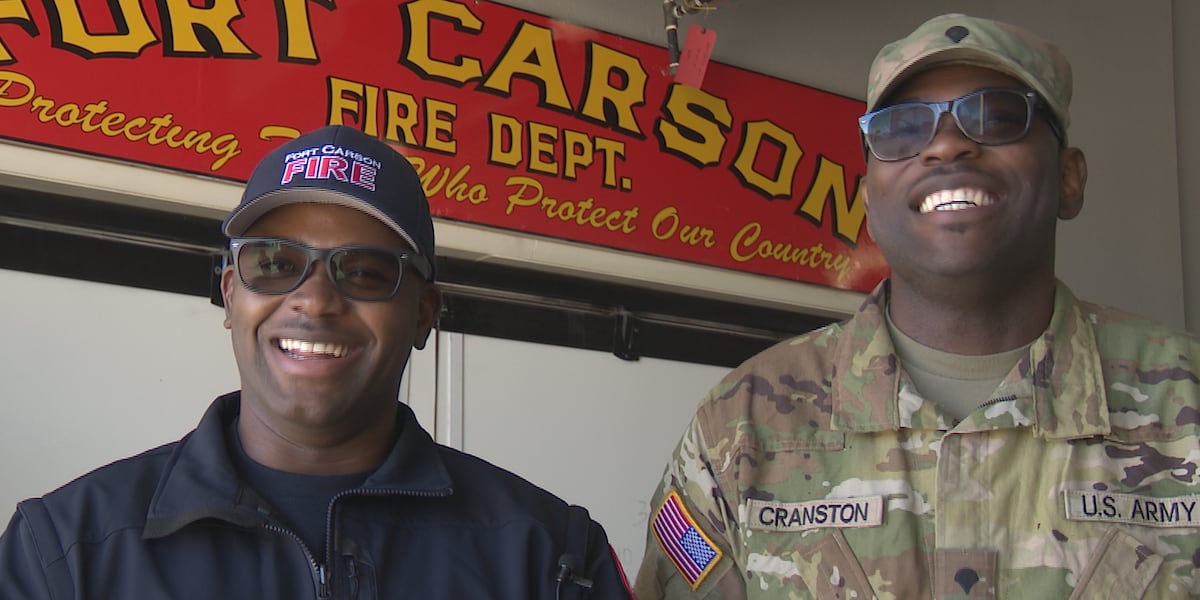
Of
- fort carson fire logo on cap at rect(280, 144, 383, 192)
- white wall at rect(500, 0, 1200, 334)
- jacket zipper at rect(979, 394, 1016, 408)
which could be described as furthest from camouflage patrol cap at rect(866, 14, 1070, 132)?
white wall at rect(500, 0, 1200, 334)

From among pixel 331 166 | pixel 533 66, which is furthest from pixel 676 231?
pixel 331 166

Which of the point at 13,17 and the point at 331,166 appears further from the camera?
the point at 13,17

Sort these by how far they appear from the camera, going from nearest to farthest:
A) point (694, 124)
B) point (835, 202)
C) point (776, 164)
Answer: point (694, 124), point (776, 164), point (835, 202)

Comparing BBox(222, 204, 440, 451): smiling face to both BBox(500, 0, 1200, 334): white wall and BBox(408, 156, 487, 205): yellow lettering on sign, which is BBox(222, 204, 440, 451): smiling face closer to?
BBox(408, 156, 487, 205): yellow lettering on sign

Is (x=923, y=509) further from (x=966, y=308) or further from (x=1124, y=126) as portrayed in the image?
(x=1124, y=126)

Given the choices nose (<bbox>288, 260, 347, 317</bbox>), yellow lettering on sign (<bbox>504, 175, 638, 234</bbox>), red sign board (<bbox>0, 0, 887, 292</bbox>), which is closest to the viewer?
nose (<bbox>288, 260, 347, 317</bbox>)

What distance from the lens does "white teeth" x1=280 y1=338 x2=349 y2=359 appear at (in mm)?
1606

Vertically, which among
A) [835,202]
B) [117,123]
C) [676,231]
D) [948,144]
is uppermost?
[835,202]

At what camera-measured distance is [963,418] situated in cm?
194

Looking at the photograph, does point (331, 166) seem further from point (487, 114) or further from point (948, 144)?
point (487, 114)

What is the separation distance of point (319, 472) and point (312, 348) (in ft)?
0.57

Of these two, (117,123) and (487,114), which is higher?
(487,114)

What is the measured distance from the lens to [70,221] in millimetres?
2643

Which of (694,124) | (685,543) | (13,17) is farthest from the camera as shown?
(694,124)
